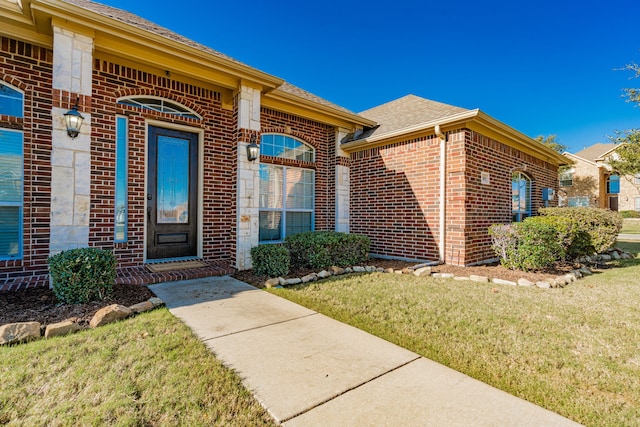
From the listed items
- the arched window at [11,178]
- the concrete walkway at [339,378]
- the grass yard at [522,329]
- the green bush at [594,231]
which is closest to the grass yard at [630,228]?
the green bush at [594,231]

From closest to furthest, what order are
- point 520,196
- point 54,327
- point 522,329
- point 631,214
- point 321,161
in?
point 54,327, point 522,329, point 321,161, point 520,196, point 631,214

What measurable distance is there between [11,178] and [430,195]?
735 cm

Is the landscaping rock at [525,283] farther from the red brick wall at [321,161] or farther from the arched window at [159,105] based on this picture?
the arched window at [159,105]

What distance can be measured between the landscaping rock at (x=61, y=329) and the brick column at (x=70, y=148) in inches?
66.8

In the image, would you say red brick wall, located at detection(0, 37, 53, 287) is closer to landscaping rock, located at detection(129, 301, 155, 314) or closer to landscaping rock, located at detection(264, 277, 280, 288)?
landscaping rock, located at detection(129, 301, 155, 314)

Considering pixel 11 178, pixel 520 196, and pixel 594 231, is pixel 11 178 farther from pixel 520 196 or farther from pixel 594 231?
pixel 594 231

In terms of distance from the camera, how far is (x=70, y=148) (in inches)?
161

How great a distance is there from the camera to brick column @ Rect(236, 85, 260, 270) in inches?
221

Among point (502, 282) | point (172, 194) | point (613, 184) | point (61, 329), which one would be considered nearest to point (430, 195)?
point (502, 282)

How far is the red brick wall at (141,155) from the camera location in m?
4.73

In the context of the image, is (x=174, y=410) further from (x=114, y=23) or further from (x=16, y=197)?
(x=114, y=23)

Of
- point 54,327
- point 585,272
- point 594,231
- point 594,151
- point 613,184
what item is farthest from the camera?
point 594,151

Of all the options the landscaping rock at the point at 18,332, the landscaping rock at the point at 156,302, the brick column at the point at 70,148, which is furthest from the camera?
the brick column at the point at 70,148

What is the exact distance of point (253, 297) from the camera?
4027 mm
